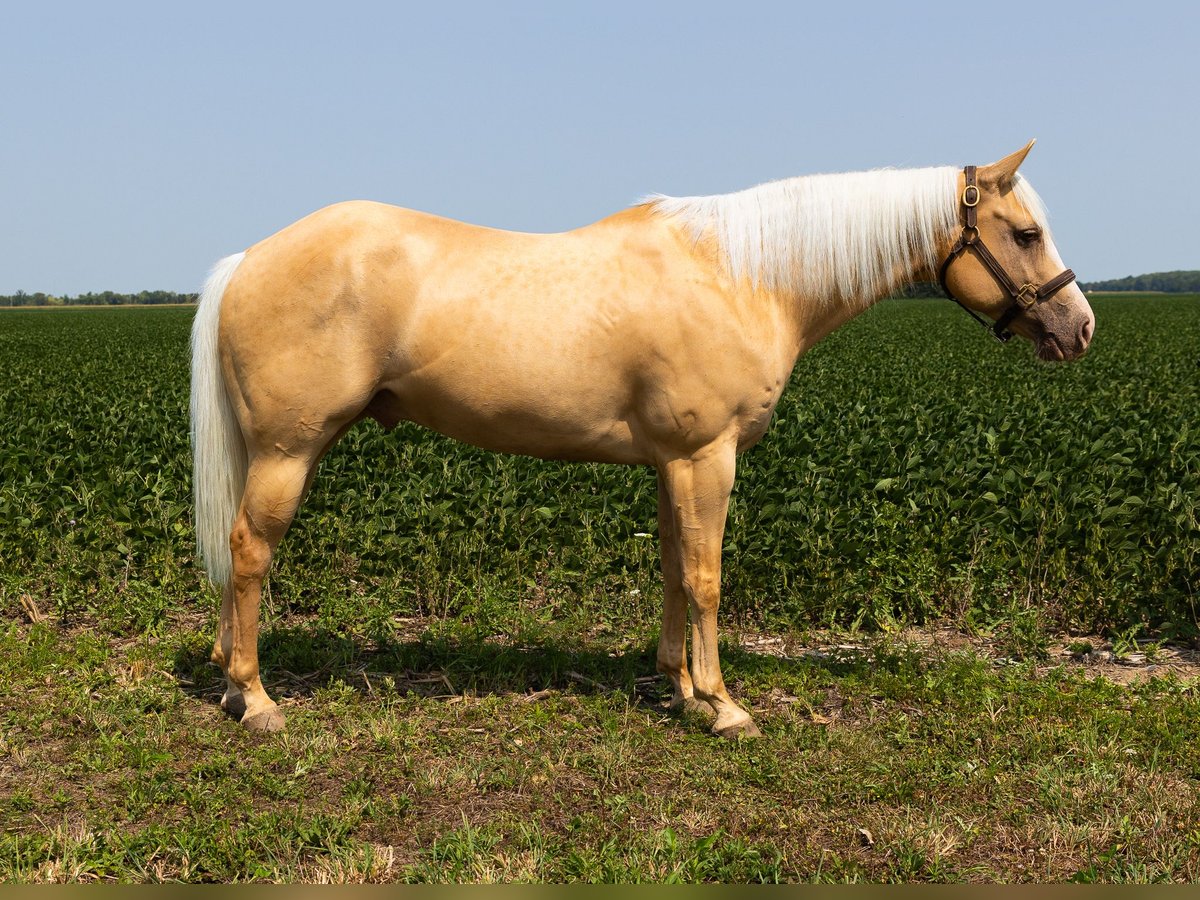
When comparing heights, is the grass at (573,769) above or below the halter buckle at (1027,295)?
below

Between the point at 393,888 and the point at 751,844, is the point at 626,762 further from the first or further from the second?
the point at 393,888

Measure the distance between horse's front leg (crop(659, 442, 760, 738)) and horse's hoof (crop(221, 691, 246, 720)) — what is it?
7.46 feet

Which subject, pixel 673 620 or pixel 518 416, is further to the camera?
pixel 673 620

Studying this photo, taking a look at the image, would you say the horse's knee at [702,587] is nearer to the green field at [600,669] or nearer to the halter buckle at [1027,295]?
the green field at [600,669]

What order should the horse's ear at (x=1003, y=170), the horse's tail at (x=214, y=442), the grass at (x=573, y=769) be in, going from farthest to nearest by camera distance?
the horse's tail at (x=214, y=442), the horse's ear at (x=1003, y=170), the grass at (x=573, y=769)

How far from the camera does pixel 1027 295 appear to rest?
4.62 m

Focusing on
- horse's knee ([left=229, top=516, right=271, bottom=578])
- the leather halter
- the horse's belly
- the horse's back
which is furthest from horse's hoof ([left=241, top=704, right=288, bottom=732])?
the leather halter

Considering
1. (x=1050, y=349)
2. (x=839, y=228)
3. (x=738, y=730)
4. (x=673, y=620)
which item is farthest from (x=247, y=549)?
(x=1050, y=349)

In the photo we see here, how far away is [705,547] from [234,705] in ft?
8.20

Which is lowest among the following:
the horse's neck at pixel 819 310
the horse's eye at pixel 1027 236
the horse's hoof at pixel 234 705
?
the horse's hoof at pixel 234 705

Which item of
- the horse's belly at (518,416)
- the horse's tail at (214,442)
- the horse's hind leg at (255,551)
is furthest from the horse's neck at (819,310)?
the horse's tail at (214,442)

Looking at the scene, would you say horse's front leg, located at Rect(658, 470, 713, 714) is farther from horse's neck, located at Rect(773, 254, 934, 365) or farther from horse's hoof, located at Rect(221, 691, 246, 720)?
horse's hoof, located at Rect(221, 691, 246, 720)

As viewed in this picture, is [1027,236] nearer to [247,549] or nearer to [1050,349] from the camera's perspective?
[1050,349]

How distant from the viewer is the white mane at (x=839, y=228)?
465 cm
